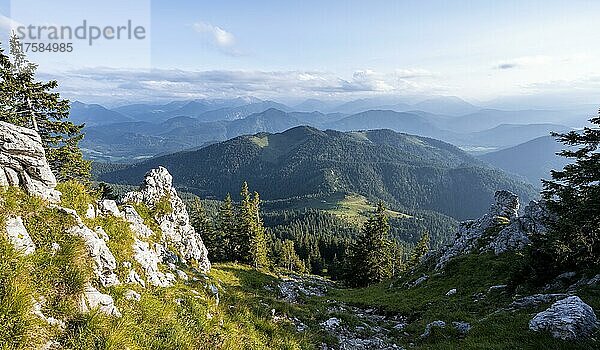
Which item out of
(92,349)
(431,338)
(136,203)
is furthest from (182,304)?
(136,203)

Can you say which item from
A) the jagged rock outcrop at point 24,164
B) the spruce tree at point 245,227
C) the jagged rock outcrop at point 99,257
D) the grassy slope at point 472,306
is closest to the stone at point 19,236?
the jagged rock outcrop at point 99,257

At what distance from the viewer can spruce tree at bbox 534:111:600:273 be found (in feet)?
63.6

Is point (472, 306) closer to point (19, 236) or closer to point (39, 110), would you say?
point (19, 236)

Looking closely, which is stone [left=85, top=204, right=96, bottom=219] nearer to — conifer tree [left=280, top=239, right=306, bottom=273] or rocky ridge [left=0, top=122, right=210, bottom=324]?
rocky ridge [left=0, top=122, right=210, bottom=324]

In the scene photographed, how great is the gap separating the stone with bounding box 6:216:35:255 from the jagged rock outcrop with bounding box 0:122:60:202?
3095mm

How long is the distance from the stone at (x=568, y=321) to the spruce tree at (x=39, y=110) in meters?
35.7

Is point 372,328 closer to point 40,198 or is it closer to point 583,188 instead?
point 583,188

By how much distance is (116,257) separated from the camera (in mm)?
12961

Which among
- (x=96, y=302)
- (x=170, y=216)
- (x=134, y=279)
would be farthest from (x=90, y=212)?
(x=170, y=216)

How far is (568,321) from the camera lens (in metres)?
12.6

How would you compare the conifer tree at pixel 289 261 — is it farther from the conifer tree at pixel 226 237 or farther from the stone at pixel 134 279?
the stone at pixel 134 279

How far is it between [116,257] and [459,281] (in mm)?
29857

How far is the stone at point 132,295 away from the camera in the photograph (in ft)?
36.3

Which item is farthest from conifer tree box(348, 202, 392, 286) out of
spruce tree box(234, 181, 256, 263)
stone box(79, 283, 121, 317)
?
stone box(79, 283, 121, 317)
